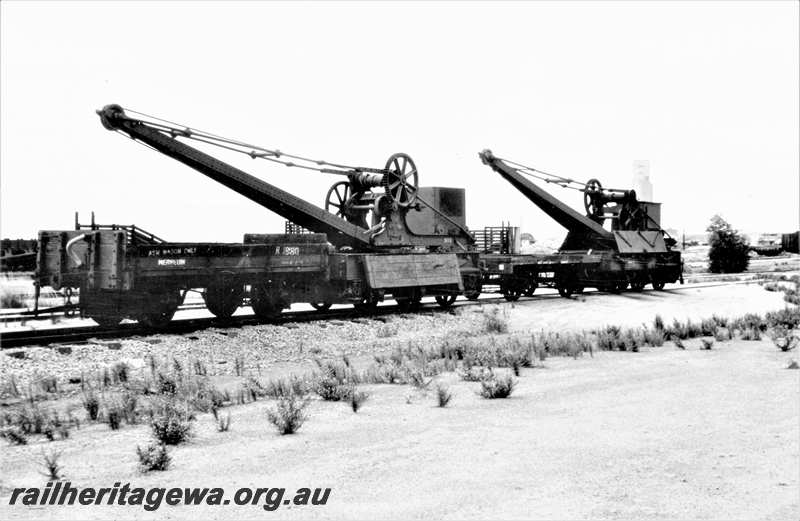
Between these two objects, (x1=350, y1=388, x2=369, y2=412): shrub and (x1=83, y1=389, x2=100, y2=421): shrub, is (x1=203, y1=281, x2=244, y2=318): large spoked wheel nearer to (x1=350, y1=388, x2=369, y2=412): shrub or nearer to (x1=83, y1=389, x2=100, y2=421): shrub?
(x1=350, y1=388, x2=369, y2=412): shrub

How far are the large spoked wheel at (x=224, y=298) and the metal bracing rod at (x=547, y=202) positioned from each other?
38.4 feet

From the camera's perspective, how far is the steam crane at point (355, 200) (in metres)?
13.7

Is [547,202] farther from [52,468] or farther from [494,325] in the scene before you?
[52,468]

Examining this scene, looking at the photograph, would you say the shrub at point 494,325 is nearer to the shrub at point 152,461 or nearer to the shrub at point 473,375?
the shrub at point 473,375

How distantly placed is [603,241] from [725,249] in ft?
71.3

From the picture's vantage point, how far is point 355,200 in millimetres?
17594

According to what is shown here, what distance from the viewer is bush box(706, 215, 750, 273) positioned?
1708 inches

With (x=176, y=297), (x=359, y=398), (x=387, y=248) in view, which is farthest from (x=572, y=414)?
(x=387, y=248)

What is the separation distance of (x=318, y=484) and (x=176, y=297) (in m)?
8.35

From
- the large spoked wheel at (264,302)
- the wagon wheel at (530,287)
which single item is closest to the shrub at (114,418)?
the large spoked wheel at (264,302)

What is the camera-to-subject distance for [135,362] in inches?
390

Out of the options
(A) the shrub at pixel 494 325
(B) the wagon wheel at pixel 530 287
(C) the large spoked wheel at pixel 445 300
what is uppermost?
(B) the wagon wheel at pixel 530 287

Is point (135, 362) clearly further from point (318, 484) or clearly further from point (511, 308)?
point (511, 308)

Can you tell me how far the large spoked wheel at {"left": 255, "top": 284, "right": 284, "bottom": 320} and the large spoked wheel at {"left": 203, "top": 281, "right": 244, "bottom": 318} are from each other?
0.88 ft
